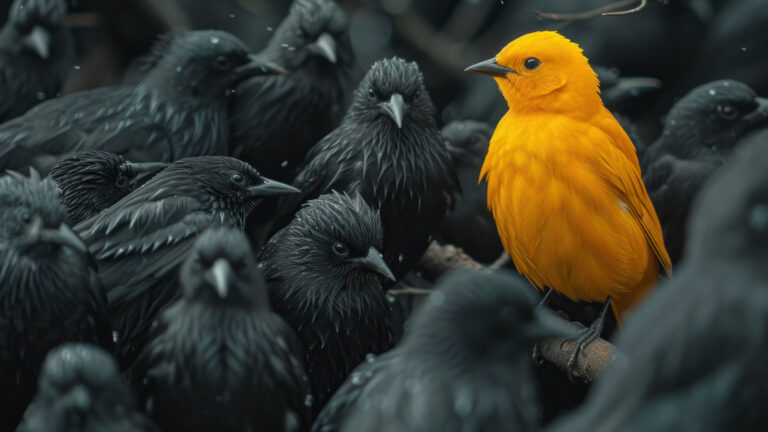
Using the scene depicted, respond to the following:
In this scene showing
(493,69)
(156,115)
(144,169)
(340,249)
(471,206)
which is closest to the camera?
(340,249)

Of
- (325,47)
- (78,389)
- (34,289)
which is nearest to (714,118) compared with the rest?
(325,47)

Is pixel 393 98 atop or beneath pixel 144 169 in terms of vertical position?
atop

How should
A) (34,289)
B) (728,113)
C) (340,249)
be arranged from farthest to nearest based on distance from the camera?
(728,113) < (340,249) < (34,289)

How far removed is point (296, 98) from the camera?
411 centimetres

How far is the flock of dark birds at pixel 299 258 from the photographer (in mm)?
1794

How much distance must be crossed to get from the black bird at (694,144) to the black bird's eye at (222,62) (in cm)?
202

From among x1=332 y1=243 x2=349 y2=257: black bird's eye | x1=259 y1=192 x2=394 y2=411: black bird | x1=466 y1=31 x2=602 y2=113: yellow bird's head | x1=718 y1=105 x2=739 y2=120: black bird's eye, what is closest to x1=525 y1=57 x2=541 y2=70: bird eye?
x1=466 y1=31 x2=602 y2=113: yellow bird's head

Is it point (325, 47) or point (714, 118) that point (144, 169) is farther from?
point (714, 118)

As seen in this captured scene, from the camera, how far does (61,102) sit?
3.96 m

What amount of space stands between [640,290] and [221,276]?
5.44 ft

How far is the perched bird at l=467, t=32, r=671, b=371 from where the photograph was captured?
9.80ft

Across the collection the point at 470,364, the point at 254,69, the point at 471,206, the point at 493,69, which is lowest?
the point at 471,206

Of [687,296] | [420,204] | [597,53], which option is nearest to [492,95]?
[597,53]

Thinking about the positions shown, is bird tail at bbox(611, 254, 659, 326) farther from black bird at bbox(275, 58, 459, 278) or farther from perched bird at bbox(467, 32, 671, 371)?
black bird at bbox(275, 58, 459, 278)
